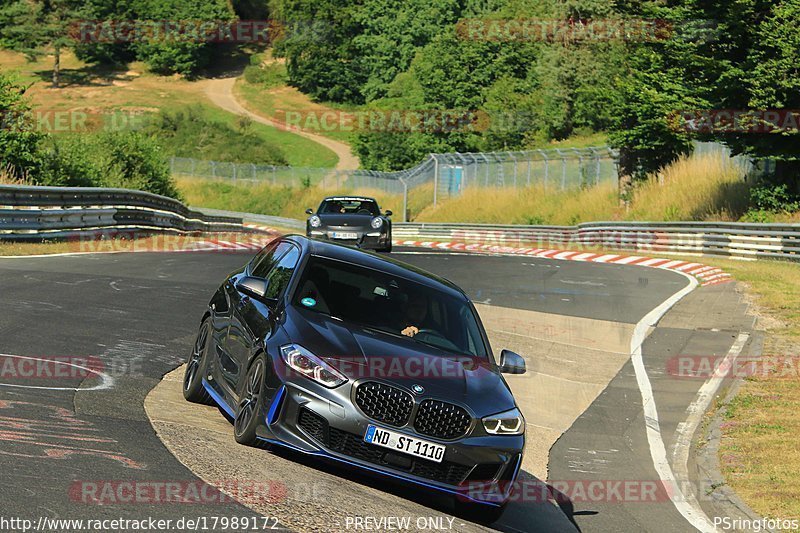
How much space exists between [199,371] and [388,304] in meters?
1.85

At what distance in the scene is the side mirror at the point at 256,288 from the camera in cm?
833

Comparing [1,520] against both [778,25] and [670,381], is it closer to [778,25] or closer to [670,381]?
[670,381]

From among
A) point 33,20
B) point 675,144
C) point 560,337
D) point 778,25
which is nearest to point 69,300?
point 560,337

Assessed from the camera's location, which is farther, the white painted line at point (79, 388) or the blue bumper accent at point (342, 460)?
the white painted line at point (79, 388)

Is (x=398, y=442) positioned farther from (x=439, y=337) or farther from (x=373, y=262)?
(x=373, y=262)

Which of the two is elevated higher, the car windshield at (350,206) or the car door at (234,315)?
the car door at (234,315)

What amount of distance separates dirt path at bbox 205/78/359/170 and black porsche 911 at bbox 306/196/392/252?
74.5 metres

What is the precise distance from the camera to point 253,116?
121438mm

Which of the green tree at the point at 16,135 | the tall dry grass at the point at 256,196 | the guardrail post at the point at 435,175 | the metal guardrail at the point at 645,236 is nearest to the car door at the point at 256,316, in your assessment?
the green tree at the point at 16,135

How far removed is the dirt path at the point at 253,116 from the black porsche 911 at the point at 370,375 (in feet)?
Answer: 305
